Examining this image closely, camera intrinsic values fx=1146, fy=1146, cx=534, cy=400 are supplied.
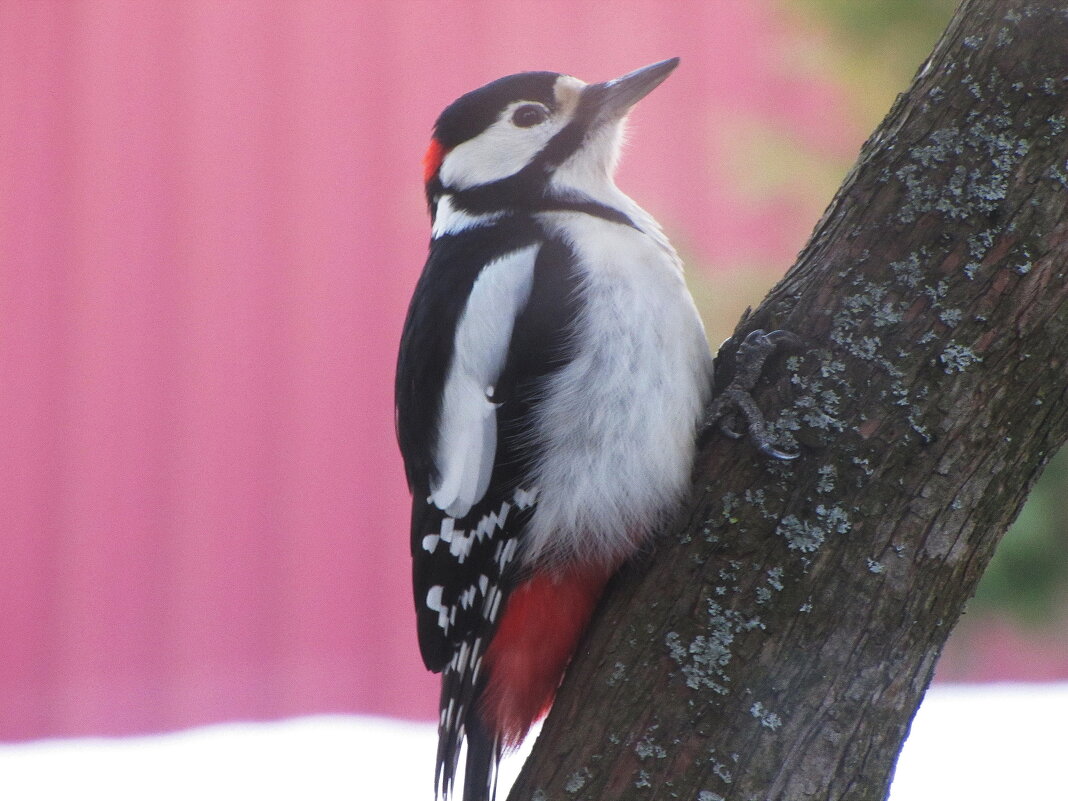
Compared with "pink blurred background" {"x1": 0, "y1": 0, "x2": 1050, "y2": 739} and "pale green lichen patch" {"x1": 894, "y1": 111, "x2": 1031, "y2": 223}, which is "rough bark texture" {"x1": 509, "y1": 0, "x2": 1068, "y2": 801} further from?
"pink blurred background" {"x1": 0, "y1": 0, "x2": 1050, "y2": 739}

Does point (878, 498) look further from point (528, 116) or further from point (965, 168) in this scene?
point (528, 116)

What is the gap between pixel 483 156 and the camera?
6.38 ft

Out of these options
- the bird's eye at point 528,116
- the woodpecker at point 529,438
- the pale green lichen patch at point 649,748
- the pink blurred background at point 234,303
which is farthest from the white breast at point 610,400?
the pink blurred background at point 234,303

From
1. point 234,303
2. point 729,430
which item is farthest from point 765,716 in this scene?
point 234,303

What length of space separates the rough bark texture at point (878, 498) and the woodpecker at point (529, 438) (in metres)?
0.22

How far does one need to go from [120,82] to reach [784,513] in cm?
273

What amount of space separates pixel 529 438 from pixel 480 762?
456 mm

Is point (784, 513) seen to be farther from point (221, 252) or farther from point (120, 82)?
point (120, 82)

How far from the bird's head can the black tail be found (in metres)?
0.81

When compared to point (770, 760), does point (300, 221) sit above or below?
above

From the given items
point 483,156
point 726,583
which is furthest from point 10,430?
point 726,583

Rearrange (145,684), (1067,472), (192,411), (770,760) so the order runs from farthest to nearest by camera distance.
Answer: (192,411) → (145,684) → (1067,472) → (770,760)

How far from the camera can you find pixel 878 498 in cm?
114

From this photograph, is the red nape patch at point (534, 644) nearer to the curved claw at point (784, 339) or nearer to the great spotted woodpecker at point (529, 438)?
the great spotted woodpecker at point (529, 438)
